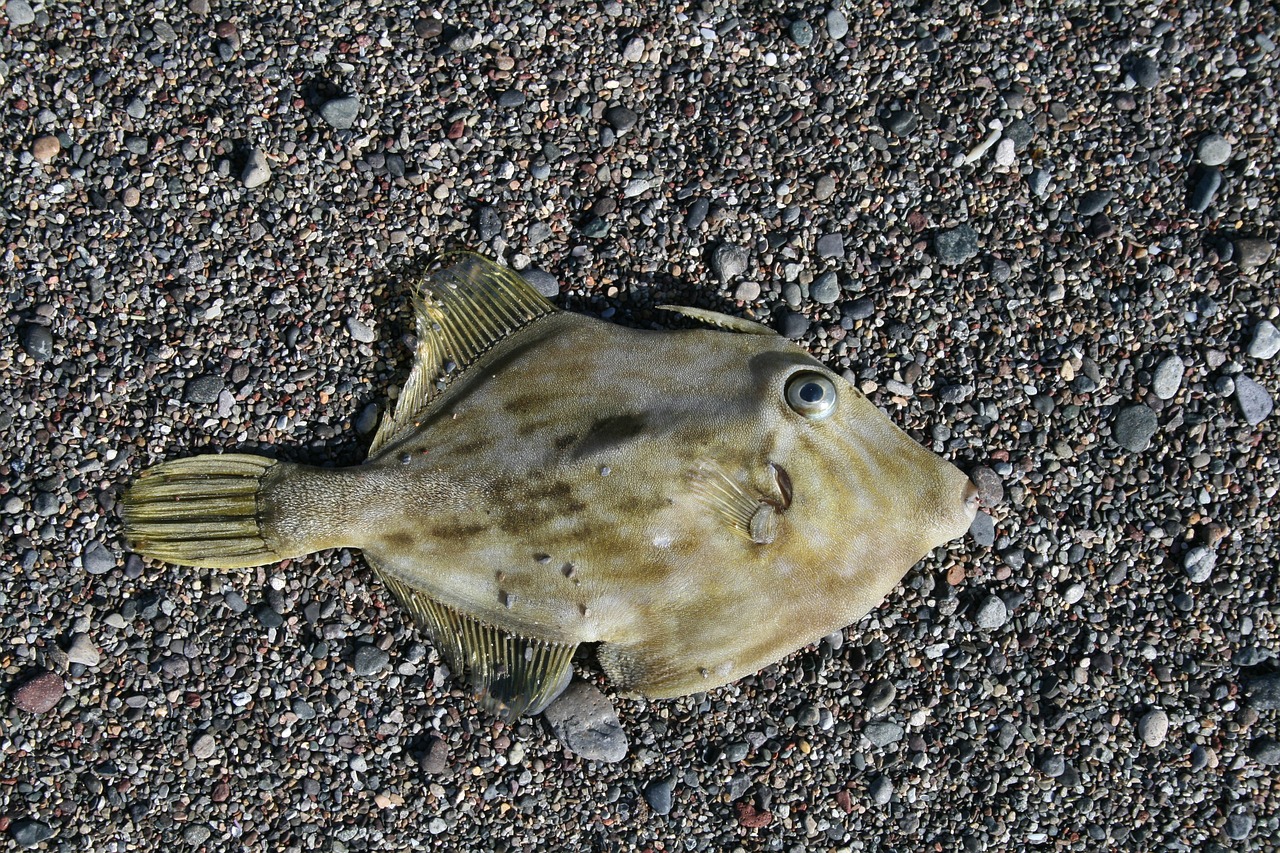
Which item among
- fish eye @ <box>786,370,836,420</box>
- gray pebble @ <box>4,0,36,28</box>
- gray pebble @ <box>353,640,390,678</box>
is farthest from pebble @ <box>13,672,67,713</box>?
fish eye @ <box>786,370,836,420</box>

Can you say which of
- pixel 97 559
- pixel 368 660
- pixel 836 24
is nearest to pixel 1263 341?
pixel 836 24

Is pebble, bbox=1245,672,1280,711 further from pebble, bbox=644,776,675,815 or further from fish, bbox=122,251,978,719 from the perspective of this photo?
pebble, bbox=644,776,675,815

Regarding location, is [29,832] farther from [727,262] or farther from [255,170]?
[727,262]

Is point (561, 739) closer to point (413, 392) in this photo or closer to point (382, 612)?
point (382, 612)

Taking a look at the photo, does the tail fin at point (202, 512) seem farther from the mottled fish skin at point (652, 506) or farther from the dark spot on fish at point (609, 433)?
the dark spot on fish at point (609, 433)

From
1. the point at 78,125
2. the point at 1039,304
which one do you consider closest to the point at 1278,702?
the point at 1039,304
